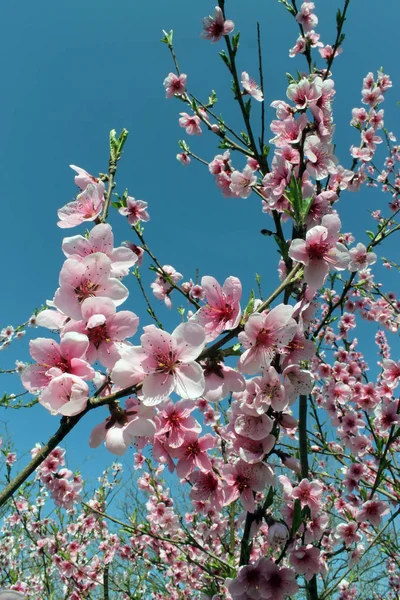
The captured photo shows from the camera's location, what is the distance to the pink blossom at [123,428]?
1.15m

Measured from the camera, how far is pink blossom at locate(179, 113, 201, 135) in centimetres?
409

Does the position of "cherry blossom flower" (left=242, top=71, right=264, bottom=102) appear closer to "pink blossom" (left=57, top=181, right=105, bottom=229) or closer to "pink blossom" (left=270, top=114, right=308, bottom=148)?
"pink blossom" (left=270, top=114, right=308, bottom=148)

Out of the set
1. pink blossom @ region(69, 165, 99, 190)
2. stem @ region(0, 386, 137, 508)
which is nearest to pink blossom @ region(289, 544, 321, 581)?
stem @ region(0, 386, 137, 508)

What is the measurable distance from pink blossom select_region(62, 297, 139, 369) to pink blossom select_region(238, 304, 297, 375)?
0.34 metres

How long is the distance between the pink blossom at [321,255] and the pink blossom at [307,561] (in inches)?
52.6

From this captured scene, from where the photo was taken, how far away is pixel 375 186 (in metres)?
6.73

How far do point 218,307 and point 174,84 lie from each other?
3054mm

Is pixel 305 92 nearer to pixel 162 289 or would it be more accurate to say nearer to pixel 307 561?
pixel 162 289

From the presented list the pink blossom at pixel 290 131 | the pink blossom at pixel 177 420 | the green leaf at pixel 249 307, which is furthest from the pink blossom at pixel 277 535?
the pink blossom at pixel 290 131

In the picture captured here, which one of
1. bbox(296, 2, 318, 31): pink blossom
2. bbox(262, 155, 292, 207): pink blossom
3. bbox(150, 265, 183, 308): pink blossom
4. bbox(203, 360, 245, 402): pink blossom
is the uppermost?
bbox(296, 2, 318, 31): pink blossom

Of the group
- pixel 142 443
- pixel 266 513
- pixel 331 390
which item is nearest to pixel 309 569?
pixel 266 513

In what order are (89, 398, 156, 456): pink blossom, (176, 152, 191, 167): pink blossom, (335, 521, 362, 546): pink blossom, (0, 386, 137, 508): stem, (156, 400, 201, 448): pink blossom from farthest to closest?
1. (176, 152, 191, 167): pink blossom
2. (335, 521, 362, 546): pink blossom
3. (156, 400, 201, 448): pink blossom
4. (89, 398, 156, 456): pink blossom
5. (0, 386, 137, 508): stem

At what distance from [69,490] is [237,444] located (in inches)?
89.7

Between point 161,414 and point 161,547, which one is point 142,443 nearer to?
point 161,414
